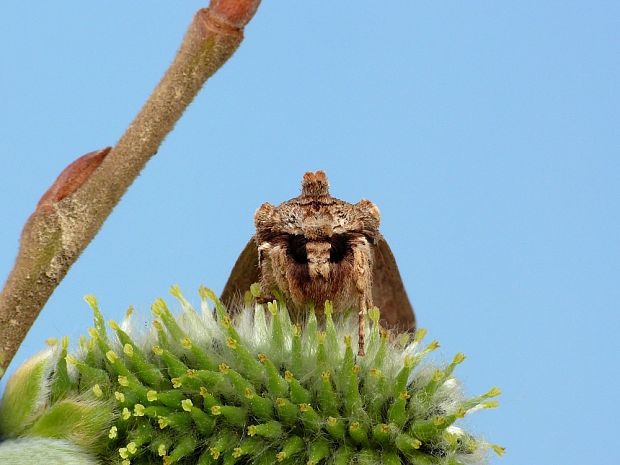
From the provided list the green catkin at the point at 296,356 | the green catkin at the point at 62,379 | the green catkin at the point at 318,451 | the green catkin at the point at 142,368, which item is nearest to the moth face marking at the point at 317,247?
the green catkin at the point at 296,356

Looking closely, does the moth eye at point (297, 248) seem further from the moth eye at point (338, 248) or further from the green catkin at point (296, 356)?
the green catkin at point (296, 356)

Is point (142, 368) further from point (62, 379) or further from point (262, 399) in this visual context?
point (262, 399)

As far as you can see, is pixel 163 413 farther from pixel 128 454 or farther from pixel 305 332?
pixel 305 332

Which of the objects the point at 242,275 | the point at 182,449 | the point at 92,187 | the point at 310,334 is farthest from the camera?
the point at 242,275

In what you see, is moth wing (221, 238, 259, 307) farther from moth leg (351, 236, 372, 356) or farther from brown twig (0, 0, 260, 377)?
brown twig (0, 0, 260, 377)

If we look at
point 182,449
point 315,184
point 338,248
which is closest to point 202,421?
point 182,449

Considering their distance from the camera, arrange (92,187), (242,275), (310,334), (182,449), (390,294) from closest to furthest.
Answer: (92,187) → (182,449) → (310,334) → (242,275) → (390,294)

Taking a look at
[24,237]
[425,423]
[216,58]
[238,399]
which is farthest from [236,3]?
[425,423]
